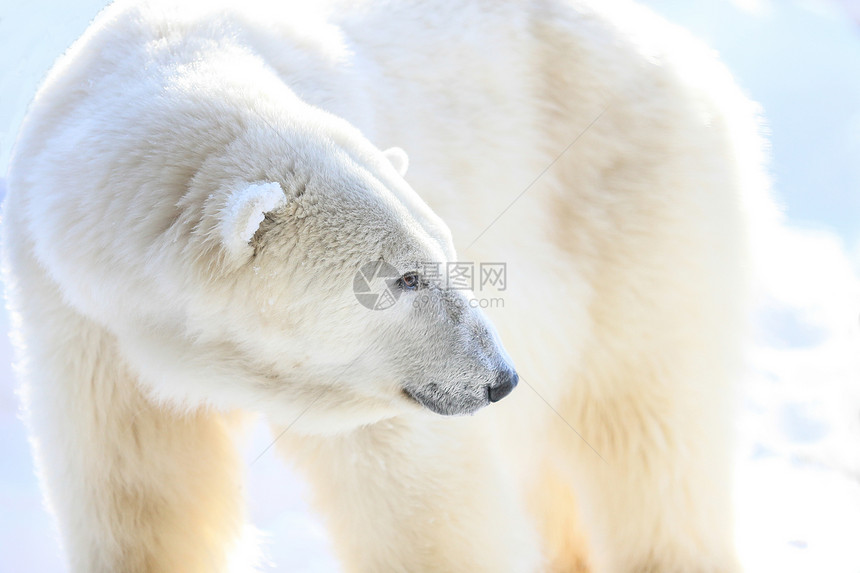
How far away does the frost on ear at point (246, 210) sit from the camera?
1497mm

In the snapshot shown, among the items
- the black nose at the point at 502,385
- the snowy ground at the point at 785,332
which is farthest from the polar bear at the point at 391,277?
the snowy ground at the point at 785,332

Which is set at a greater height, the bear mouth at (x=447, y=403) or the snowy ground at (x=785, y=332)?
the bear mouth at (x=447, y=403)

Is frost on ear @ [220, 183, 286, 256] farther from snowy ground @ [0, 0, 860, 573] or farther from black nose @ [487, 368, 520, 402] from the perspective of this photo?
snowy ground @ [0, 0, 860, 573]

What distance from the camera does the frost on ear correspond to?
1.50m

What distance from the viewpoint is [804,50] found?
17.7 feet

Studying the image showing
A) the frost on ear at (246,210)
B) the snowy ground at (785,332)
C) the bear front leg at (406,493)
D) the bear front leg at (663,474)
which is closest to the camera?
the frost on ear at (246,210)

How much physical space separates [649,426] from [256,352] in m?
1.46

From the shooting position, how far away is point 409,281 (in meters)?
1.67

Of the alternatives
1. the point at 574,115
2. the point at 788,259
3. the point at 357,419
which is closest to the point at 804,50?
the point at 788,259

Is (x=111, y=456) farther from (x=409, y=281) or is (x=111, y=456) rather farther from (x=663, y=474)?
(x=663, y=474)

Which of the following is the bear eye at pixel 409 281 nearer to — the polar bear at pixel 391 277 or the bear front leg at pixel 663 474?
the polar bear at pixel 391 277

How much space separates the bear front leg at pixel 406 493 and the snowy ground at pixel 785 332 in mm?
202

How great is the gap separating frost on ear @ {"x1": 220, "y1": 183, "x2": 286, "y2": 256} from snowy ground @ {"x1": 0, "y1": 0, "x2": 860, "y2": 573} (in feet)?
3.88

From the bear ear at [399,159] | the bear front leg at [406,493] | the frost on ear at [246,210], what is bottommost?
the bear front leg at [406,493]
